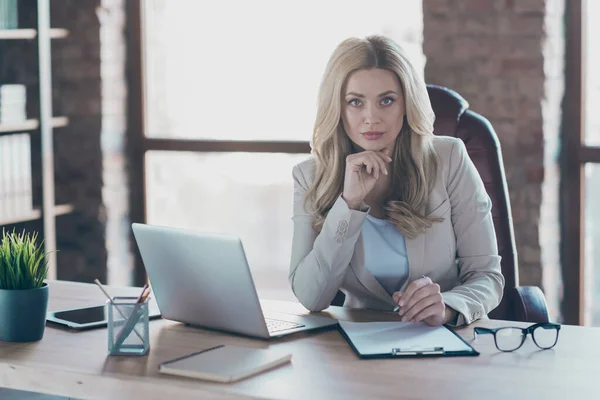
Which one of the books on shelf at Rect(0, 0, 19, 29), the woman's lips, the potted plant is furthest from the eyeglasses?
the books on shelf at Rect(0, 0, 19, 29)

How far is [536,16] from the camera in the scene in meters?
3.19

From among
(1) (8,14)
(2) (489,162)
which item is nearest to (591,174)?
(2) (489,162)

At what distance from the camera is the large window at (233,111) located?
3826 mm

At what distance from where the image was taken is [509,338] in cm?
178

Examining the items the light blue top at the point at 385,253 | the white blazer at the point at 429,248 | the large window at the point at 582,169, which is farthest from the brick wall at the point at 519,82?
the light blue top at the point at 385,253

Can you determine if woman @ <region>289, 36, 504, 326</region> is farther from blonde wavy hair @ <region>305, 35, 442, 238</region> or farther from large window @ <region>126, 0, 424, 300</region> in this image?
large window @ <region>126, 0, 424, 300</region>

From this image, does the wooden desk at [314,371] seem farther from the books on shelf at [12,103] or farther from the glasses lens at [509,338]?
the books on shelf at [12,103]

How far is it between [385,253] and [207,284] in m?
0.61

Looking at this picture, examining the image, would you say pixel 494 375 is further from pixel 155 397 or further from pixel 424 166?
pixel 424 166

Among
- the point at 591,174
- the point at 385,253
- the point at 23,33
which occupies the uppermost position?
the point at 23,33

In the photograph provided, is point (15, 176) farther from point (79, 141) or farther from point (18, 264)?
point (18, 264)

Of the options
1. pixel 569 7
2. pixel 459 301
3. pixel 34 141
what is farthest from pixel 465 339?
pixel 34 141

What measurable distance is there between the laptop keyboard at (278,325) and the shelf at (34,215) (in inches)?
81.8

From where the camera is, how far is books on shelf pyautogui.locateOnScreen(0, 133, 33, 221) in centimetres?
370
